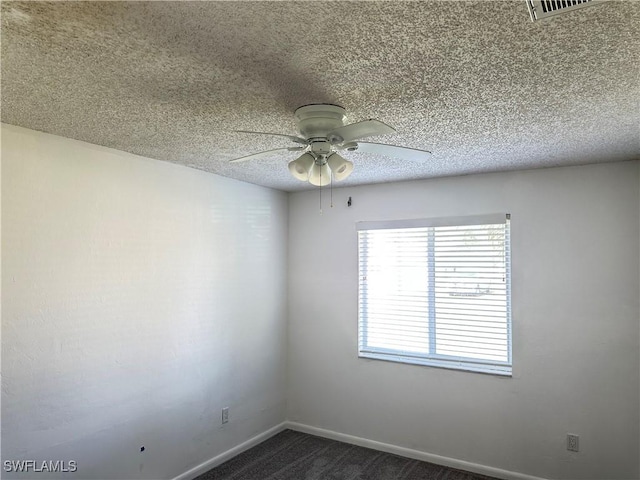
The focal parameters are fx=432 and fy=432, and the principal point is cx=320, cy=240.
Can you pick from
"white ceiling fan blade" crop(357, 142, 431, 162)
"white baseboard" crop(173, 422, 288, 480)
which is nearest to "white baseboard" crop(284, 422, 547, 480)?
"white baseboard" crop(173, 422, 288, 480)

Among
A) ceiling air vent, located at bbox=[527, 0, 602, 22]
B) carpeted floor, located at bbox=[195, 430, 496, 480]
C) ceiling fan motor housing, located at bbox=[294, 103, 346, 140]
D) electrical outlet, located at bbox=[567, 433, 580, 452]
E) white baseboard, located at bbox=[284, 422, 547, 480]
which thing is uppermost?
ceiling air vent, located at bbox=[527, 0, 602, 22]

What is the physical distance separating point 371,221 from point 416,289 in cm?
79

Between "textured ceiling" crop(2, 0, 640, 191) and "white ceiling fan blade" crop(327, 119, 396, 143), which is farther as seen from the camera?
"white ceiling fan blade" crop(327, 119, 396, 143)

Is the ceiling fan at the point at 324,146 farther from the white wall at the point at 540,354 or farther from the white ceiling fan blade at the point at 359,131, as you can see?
the white wall at the point at 540,354

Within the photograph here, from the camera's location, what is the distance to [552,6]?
129 centimetres

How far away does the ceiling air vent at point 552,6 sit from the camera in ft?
4.17

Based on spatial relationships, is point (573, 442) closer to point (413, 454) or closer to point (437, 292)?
point (413, 454)

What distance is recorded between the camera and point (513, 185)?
359cm

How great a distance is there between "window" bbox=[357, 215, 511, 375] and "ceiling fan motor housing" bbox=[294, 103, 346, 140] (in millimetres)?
2038

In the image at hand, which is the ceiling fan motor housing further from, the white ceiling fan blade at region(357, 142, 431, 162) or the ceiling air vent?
the ceiling air vent

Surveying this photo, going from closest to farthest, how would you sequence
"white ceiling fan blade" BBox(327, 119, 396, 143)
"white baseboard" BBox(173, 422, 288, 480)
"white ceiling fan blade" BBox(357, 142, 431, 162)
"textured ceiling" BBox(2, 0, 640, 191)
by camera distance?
1. "textured ceiling" BBox(2, 0, 640, 191)
2. "white ceiling fan blade" BBox(327, 119, 396, 143)
3. "white ceiling fan blade" BBox(357, 142, 431, 162)
4. "white baseboard" BBox(173, 422, 288, 480)

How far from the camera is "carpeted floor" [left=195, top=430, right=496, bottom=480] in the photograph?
349 centimetres

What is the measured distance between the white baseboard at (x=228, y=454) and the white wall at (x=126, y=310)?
5 centimetres

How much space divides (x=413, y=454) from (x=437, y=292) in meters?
1.45
